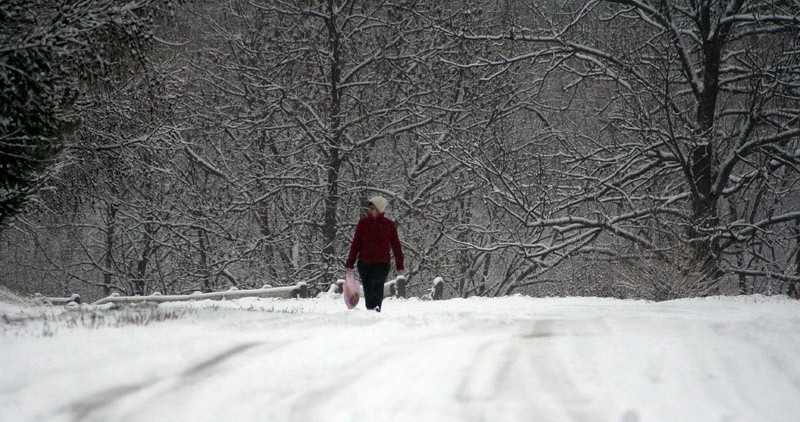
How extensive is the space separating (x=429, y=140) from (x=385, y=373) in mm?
18459

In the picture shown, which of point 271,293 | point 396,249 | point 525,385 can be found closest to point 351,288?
A: point 396,249

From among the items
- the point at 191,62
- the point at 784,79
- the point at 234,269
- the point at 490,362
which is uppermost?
the point at 191,62

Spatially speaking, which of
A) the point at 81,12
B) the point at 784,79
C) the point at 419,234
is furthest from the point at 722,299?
the point at 419,234

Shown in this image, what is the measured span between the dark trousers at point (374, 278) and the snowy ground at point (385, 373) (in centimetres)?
425

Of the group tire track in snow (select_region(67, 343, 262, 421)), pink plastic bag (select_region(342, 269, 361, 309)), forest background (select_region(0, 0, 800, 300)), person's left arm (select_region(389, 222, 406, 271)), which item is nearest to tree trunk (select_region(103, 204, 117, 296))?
forest background (select_region(0, 0, 800, 300))

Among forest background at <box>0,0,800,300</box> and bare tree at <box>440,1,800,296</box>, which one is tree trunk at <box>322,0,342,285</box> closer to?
forest background at <box>0,0,800,300</box>

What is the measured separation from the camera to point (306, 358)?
5.14 meters

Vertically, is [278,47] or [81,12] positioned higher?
[278,47]

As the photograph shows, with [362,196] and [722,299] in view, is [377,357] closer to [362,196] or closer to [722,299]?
[722,299]

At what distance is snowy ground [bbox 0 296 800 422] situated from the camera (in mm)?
4047

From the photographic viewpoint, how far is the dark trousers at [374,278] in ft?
35.8

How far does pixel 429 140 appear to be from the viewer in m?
23.0

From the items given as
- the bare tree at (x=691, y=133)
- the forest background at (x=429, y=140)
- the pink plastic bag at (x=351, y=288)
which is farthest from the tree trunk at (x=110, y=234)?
the pink plastic bag at (x=351, y=288)

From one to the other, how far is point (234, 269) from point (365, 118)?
39.2ft
